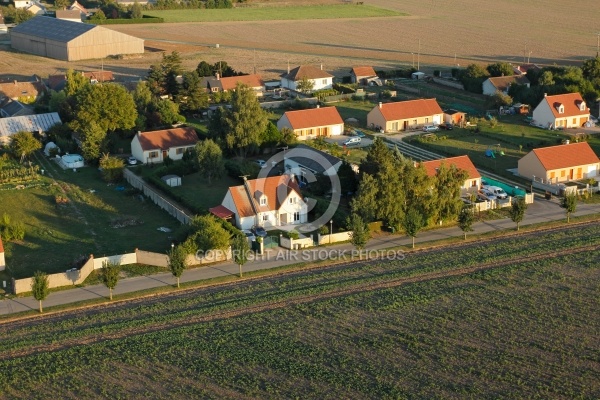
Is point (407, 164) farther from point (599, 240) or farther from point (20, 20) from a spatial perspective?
point (20, 20)

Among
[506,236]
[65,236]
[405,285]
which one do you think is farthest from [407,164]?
[65,236]

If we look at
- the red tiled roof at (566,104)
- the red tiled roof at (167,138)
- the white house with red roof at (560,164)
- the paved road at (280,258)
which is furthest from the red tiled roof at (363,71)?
the paved road at (280,258)

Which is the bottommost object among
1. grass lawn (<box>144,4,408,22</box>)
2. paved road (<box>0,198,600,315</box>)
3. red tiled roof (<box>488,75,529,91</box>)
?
paved road (<box>0,198,600,315</box>)

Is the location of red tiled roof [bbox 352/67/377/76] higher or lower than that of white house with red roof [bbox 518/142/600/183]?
higher

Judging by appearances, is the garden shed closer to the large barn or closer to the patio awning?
the patio awning

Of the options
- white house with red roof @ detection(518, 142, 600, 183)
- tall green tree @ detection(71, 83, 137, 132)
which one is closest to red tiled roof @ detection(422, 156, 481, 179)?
white house with red roof @ detection(518, 142, 600, 183)

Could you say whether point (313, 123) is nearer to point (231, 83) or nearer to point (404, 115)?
point (404, 115)
